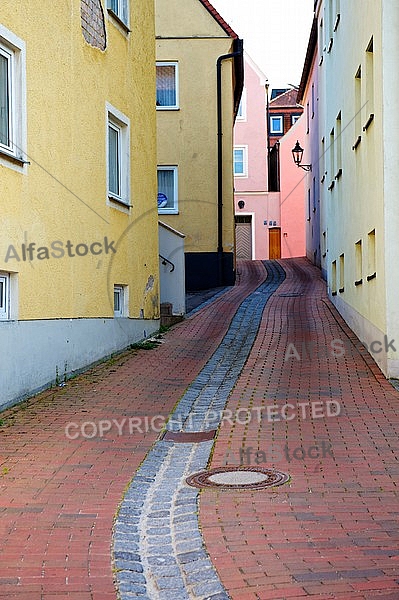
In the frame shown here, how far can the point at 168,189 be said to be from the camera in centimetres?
2580

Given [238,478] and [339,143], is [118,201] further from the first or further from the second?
[238,478]

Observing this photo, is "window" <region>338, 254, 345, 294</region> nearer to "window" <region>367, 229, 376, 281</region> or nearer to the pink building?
"window" <region>367, 229, 376, 281</region>

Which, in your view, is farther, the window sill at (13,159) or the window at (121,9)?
the window at (121,9)

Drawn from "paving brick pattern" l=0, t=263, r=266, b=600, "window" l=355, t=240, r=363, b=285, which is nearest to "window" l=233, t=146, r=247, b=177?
"window" l=355, t=240, r=363, b=285

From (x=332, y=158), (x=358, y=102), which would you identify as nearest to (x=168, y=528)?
(x=358, y=102)

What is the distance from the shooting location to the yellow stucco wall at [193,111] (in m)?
25.5

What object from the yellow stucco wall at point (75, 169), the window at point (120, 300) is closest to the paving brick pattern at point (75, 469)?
the window at point (120, 300)

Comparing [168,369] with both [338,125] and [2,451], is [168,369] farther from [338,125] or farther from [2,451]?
[338,125]

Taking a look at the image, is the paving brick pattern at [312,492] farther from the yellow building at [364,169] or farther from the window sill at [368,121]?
the window sill at [368,121]

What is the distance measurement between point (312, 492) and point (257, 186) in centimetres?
4016

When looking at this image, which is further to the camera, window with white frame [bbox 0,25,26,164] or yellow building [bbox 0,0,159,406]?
yellow building [bbox 0,0,159,406]

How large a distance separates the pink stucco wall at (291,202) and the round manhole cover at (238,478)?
38.0 m

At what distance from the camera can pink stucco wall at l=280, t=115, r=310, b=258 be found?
4500 centimetres

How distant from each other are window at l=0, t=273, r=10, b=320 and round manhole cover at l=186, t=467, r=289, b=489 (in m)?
3.80
